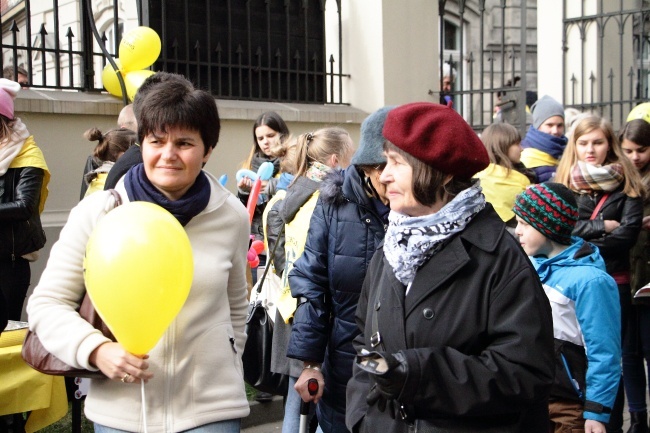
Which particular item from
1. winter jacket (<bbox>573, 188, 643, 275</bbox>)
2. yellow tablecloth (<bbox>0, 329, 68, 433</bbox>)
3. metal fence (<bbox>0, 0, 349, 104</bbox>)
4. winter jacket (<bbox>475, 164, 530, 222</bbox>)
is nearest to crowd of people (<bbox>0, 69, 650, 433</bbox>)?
yellow tablecloth (<bbox>0, 329, 68, 433</bbox>)

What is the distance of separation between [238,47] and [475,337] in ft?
23.4

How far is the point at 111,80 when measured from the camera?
7828mm

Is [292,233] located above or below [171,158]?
below

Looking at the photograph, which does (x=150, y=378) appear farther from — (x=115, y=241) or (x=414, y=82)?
(x=414, y=82)

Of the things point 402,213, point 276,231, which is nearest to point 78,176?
point 276,231

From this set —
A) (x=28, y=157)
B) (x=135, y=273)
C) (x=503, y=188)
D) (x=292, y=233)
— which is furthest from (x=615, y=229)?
(x=135, y=273)

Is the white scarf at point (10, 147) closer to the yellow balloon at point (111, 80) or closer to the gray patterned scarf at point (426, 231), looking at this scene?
the yellow balloon at point (111, 80)

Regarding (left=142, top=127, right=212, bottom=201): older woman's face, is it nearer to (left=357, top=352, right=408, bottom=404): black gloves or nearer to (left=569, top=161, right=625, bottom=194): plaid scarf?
(left=357, top=352, right=408, bottom=404): black gloves

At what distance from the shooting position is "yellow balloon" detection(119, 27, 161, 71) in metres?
7.56

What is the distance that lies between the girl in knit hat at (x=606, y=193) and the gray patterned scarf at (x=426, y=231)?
3.30 metres

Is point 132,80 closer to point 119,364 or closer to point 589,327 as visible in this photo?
point 589,327

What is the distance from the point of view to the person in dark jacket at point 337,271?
3789mm

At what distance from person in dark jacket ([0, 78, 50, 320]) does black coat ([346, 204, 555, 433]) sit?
3.63 m

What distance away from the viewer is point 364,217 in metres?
3.81
